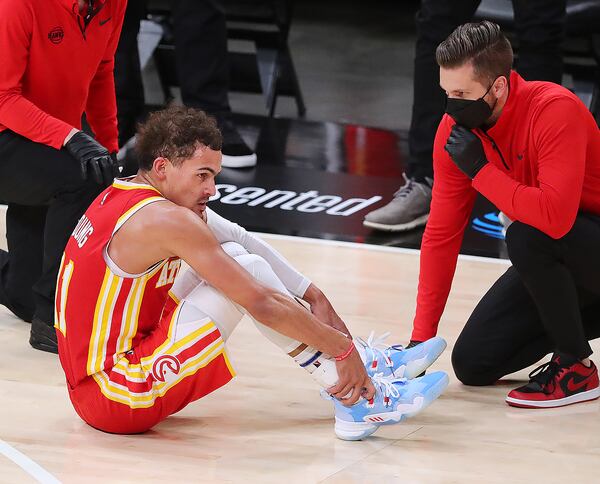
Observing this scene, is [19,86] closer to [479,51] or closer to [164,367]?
[164,367]

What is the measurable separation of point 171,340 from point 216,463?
29 centimetres

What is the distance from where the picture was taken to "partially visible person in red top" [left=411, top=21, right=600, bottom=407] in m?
3.01

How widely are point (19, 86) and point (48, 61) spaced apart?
0.11 metres

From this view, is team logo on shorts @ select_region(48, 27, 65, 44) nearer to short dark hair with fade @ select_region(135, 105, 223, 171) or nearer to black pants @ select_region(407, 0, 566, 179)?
short dark hair with fade @ select_region(135, 105, 223, 171)

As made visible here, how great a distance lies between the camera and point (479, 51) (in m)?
3.03

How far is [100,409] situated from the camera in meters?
2.85

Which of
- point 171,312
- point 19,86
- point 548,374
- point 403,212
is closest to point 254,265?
point 171,312

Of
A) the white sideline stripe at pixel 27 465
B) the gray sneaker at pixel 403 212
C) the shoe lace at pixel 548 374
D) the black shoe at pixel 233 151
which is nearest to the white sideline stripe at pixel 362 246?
the gray sneaker at pixel 403 212

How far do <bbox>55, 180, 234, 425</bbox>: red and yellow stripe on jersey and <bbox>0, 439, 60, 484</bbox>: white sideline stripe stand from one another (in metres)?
0.22

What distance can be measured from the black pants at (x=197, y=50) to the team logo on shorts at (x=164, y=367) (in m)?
2.75

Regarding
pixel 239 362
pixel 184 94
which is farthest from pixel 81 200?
pixel 184 94

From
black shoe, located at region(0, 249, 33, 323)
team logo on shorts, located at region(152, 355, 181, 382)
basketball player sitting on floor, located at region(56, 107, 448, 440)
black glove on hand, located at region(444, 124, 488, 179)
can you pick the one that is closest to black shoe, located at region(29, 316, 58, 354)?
black shoe, located at region(0, 249, 33, 323)

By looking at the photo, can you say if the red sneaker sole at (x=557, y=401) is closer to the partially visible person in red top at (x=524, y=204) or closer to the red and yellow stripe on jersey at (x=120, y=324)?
the partially visible person in red top at (x=524, y=204)

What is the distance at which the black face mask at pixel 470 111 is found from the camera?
3.06 meters
